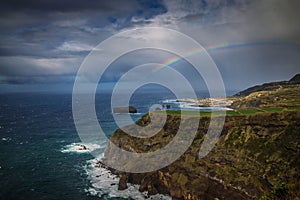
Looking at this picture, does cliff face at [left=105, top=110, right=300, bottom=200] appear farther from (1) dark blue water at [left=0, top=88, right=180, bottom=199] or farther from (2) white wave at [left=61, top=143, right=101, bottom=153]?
(2) white wave at [left=61, top=143, right=101, bottom=153]

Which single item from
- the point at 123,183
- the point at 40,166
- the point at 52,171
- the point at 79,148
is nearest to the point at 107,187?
the point at 123,183

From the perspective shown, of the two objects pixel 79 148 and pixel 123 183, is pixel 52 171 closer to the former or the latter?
pixel 79 148

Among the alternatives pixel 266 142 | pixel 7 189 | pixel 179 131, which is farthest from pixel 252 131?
pixel 7 189

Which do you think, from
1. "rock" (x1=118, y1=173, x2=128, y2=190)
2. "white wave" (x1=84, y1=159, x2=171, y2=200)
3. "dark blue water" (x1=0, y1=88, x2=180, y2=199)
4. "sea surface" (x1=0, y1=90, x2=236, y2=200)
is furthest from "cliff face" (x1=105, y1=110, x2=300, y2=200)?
"dark blue water" (x1=0, y1=88, x2=180, y2=199)

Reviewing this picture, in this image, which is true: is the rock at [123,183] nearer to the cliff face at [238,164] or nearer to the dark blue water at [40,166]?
the cliff face at [238,164]

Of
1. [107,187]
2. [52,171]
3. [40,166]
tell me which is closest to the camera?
[107,187]

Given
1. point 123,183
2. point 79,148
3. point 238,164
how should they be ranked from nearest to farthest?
point 238,164 < point 123,183 < point 79,148
